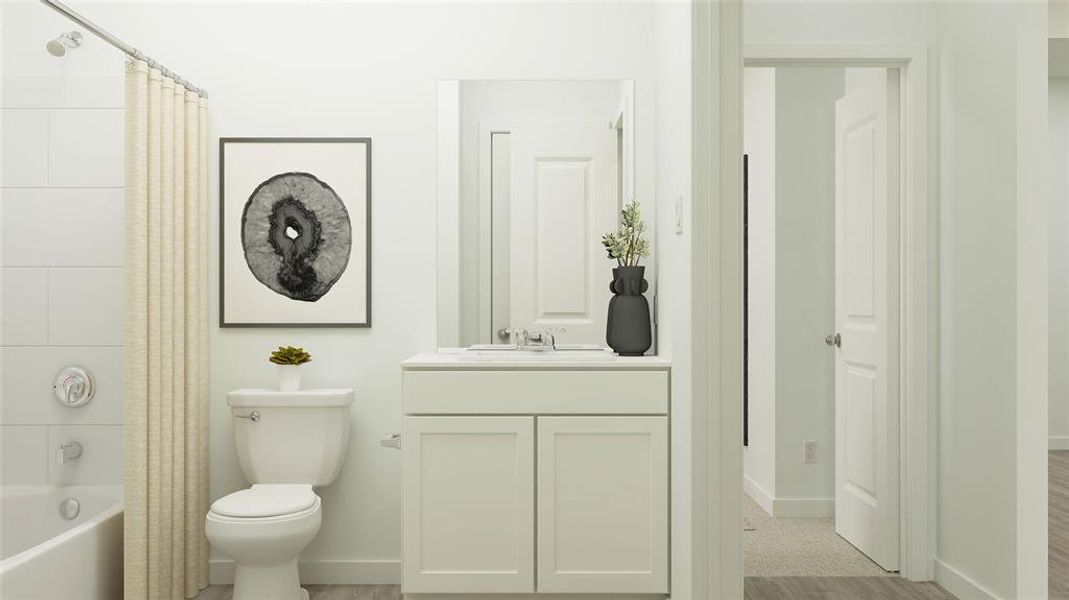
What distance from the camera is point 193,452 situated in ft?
8.75

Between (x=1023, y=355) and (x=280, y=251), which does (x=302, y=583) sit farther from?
(x=1023, y=355)

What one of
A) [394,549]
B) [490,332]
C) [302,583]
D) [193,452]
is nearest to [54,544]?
[193,452]

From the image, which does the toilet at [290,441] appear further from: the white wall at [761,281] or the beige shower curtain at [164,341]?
the white wall at [761,281]

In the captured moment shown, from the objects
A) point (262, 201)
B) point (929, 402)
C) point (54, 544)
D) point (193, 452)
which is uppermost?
point (262, 201)

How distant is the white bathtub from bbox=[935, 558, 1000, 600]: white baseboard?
9.36 ft

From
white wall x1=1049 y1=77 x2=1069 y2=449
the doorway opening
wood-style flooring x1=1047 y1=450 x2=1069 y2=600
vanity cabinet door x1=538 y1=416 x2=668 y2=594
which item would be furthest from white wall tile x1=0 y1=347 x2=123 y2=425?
white wall x1=1049 y1=77 x2=1069 y2=449

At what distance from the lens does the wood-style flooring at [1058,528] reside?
2.65 metres

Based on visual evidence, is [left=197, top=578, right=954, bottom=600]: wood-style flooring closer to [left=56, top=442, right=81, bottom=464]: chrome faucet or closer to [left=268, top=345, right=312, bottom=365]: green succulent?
[left=56, top=442, right=81, bottom=464]: chrome faucet

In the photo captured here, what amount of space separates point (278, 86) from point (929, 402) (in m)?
2.73

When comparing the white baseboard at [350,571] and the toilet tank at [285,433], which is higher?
the toilet tank at [285,433]

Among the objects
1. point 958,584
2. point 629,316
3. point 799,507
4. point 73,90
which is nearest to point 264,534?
point 629,316

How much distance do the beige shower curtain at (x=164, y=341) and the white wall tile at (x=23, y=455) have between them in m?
0.51

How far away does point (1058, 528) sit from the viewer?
3234mm

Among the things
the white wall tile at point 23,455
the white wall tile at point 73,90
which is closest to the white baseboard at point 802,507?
the white wall tile at point 23,455
